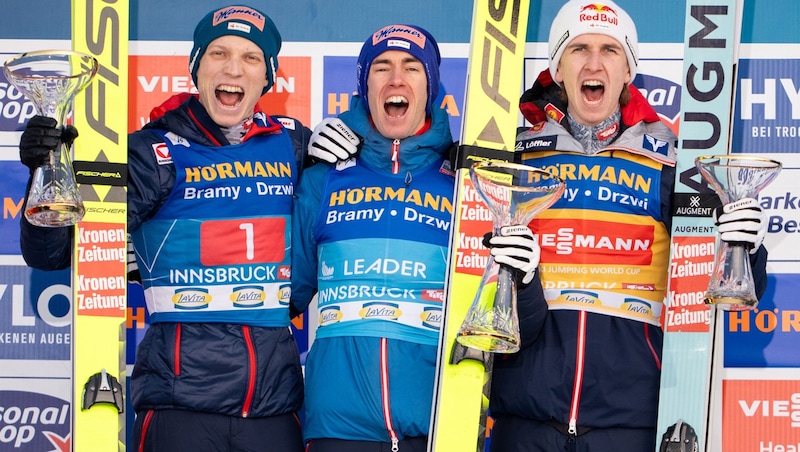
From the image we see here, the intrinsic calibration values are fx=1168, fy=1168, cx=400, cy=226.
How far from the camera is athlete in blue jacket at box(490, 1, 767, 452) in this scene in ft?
11.6

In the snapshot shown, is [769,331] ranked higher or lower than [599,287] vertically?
lower

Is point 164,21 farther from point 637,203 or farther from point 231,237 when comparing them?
point 637,203

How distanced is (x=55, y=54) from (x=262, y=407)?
4.08 ft

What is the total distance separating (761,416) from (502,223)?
175 cm

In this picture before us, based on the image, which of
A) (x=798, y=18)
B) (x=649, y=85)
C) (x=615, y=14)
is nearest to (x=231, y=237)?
(x=615, y=14)

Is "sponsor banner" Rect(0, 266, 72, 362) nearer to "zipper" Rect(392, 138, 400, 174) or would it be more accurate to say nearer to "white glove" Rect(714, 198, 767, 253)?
"zipper" Rect(392, 138, 400, 174)

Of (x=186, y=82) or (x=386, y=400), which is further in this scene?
(x=186, y=82)

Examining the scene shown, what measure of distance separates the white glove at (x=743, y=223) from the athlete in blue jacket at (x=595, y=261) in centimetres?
21

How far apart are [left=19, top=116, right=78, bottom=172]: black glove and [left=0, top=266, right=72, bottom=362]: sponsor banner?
1.30 m

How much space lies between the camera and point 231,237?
3758 mm

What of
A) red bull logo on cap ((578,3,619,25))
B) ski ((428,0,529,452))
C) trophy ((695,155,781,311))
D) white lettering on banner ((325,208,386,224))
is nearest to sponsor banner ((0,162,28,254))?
white lettering on banner ((325,208,386,224))

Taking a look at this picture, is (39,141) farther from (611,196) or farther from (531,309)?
(611,196)

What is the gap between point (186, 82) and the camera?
4.60 m

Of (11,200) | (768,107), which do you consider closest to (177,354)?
(11,200)
